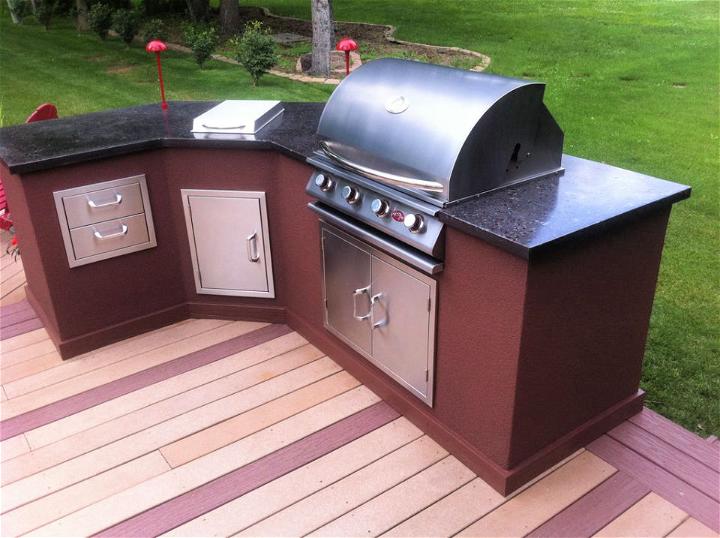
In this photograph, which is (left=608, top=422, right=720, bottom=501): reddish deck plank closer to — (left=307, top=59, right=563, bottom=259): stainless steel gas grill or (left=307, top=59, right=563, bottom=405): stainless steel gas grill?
(left=307, top=59, right=563, bottom=405): stainless steel gas grill

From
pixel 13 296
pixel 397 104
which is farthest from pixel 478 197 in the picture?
pixel 13 296

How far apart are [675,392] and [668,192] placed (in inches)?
47.0

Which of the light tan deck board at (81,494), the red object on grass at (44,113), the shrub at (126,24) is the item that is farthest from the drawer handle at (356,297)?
the shrub at (126,24)

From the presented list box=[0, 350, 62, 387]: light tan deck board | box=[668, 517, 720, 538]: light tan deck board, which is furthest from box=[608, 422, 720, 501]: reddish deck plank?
box=[0, 350, 62, 387]: light tan deck board

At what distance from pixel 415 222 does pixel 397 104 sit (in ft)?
1.60

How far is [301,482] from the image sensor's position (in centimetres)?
248

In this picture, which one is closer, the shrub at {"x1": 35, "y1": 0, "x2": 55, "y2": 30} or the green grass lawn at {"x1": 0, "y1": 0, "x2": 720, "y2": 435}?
the green grass lawn at {"x1": 0, "y1": 0, "x2": 720, "y2": 435}

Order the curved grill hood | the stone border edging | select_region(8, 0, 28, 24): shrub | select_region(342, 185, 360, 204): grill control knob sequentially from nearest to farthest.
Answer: the curved grill hood
select_region(342, 185, 360, 204): grill control knob
the stone border edging
select_region(8, 0, 28, 24): shrub

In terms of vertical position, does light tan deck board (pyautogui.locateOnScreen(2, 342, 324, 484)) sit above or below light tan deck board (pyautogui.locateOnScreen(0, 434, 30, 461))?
below

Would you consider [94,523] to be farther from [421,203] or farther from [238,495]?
[421,203]

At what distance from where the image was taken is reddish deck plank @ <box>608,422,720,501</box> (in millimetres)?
2385

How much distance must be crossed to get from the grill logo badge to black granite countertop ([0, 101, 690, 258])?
456mm

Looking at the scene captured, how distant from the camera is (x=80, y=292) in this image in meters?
3.24

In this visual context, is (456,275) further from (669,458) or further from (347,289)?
(669,458)
